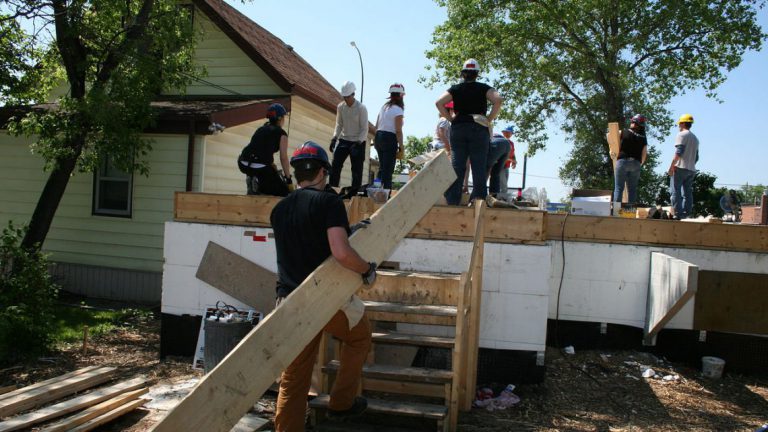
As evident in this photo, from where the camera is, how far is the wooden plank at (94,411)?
469 centimetres

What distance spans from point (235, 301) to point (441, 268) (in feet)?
7.51

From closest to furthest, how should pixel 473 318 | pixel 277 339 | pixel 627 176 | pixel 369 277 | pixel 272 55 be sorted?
pixel 277 339 < pixel 369 277 < pixel 473 318 < pixel 627 176 < pixel 272 55

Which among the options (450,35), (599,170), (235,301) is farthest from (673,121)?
(235,301)

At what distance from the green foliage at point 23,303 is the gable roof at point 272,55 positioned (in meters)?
6.08

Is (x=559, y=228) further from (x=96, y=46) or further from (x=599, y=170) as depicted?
(x=599, y=170)

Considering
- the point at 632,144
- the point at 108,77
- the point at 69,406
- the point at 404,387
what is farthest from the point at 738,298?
the point at 108,77

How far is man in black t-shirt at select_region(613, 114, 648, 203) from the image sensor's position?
28.3ft

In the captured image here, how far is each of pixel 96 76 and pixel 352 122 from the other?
502 centimetres

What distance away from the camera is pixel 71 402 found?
205 inches

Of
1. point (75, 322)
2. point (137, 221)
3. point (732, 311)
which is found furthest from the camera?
point (137, 221)

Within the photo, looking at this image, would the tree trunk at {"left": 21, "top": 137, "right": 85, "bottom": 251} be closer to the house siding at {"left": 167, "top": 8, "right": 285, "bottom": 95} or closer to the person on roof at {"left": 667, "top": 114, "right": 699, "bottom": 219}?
the house siding at {"left": 167, "top": 8, "right": 285, "bottom": 95}

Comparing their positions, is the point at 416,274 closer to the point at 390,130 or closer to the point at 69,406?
the point at 390,130

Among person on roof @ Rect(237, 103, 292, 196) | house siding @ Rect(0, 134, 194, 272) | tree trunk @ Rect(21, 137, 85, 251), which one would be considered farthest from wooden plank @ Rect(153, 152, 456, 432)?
tree trunk @ Rect(21, 137, 85, 251)

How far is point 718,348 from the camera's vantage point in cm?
695
